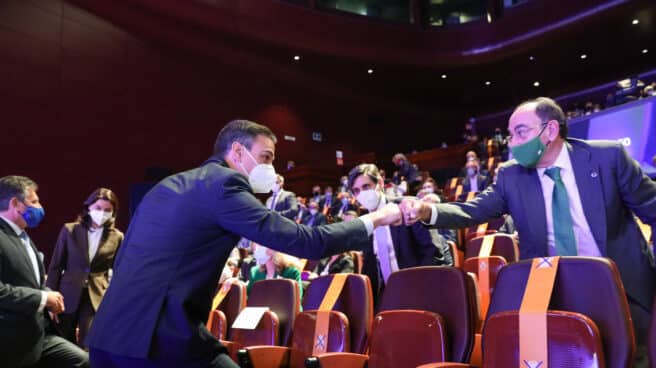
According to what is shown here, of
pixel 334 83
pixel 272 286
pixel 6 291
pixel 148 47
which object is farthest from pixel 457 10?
pixel 6 291

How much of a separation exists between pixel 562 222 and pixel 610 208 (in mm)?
159

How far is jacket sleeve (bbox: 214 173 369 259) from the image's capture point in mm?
1539

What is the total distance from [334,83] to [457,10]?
3.63 metres

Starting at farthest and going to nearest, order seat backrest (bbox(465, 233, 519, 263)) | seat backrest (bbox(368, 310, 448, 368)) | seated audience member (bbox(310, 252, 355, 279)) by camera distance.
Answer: seated audience member (bbox(310, 252, 355, 279)) → seat backrest (bbox(465, 233, 519, 263)) → seat backrest (bbox(368, 310, 448, 368))

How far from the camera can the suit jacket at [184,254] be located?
4.81 ft

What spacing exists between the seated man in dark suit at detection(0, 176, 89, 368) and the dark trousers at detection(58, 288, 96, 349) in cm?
80

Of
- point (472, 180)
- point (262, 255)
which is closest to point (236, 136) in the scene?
point (262, 255)

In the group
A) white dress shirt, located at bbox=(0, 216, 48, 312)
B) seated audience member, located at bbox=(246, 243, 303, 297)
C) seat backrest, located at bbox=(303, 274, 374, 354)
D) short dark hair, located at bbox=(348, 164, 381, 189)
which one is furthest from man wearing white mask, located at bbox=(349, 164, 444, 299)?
white dress shirt, located at bbox=(0, 216, 48, 312)

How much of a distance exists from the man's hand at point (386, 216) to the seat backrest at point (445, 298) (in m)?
0.32

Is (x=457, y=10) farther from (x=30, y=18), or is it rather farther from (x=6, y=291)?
(x=6, y=291)

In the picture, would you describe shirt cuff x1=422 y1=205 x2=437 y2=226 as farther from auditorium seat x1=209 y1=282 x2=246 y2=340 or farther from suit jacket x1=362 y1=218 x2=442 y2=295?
→ auditorium seat x1=209 y1=282 x2=246 y2=340

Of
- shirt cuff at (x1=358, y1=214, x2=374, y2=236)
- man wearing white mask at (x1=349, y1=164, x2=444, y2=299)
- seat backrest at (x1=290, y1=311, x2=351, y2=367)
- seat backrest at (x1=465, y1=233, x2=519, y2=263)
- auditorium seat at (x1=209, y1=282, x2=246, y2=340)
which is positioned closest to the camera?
shirt cuff at (x1=358, y1=214, x2=374, y2=236)

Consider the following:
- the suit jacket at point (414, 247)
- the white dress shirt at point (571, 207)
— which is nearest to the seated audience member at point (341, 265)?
the suit jacket at point (414, 247)

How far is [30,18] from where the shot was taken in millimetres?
8977
